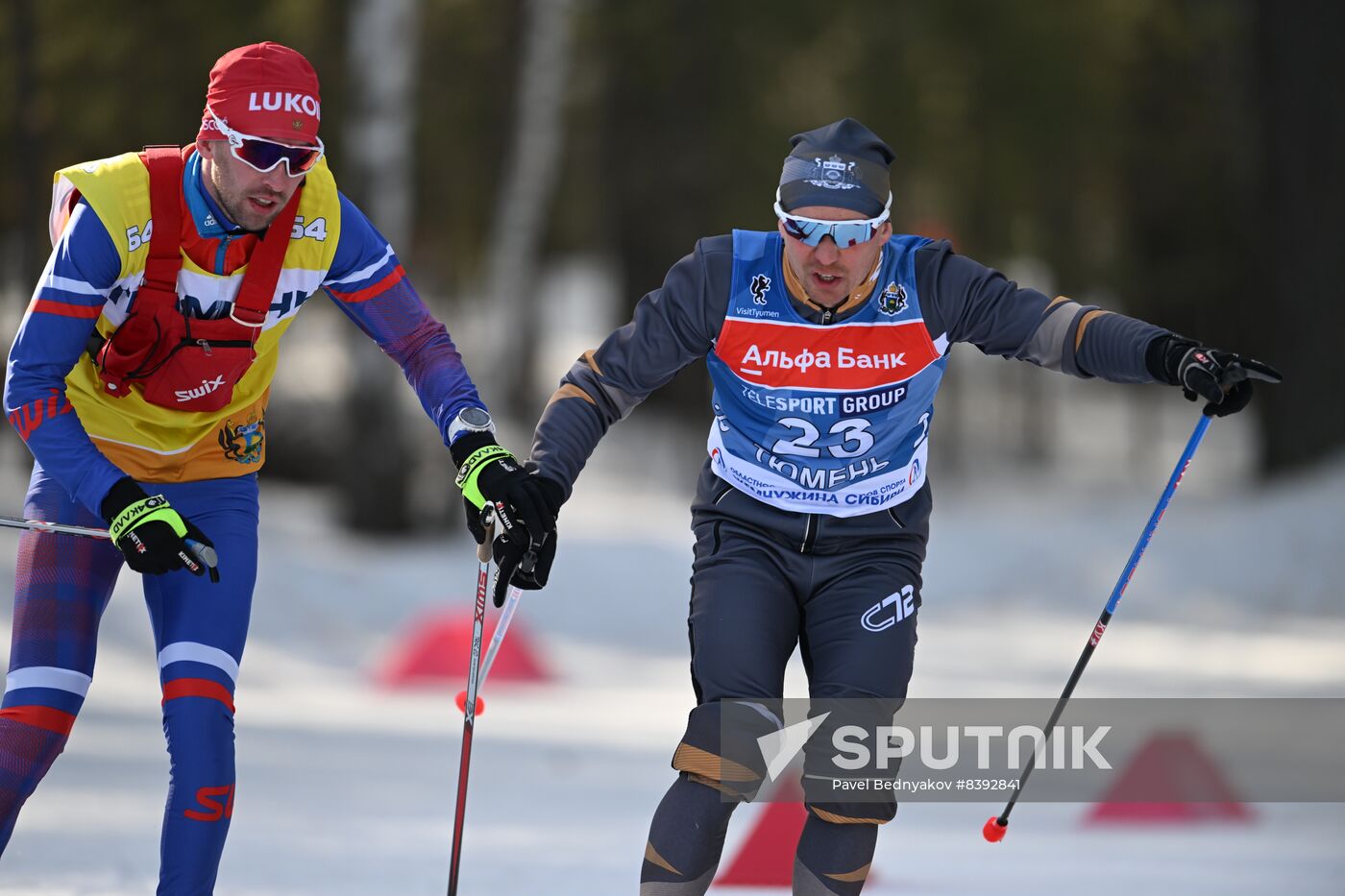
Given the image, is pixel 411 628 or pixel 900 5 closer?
pixel 411 628

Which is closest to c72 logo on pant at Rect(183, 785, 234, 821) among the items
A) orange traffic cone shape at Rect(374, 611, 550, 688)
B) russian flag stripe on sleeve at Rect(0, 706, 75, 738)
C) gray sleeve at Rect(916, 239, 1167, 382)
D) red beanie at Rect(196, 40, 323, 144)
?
russian flag stripe on sleeve at Rect(0, 706, 75, 738)

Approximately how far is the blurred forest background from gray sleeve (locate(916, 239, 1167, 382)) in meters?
10.5

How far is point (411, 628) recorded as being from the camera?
13.1m

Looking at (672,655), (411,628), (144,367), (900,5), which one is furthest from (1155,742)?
(900,5)

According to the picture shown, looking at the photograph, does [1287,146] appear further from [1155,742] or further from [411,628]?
[1155,742]

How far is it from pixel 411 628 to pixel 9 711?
8.86m

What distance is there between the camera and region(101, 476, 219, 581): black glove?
13.4 ft

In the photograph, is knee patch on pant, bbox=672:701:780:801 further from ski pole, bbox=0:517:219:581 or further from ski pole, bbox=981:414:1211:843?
ski pole, bbox=0:517:219:581

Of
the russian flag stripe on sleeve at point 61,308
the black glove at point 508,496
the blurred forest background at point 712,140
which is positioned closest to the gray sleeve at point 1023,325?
the black glove at point 508,496

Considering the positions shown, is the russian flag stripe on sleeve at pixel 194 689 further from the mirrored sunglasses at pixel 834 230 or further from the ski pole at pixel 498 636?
the mirrored sunglasses at pixel 834 230

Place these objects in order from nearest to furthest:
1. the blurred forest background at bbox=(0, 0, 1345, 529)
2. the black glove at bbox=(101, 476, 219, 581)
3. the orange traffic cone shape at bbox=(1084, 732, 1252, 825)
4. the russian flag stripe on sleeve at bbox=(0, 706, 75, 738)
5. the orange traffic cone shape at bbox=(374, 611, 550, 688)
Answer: the black glove at bbox=(101, 476, 219, 581) < the russian flag stripe on sleeve at bbox=(0, 706, 75, 738) < the orange traffic cone shape at bbox=(1084, 732, 1252, 825) < the orange traffic cone shape at bbox=(374, 611, 550, 688) < the blurred forest background at bbox=(0, 0, 1345, 529)

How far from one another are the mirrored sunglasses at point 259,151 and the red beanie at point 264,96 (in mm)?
13

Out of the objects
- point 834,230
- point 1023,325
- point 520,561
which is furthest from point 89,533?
point 1023,325

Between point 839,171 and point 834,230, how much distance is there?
16 centimetres
